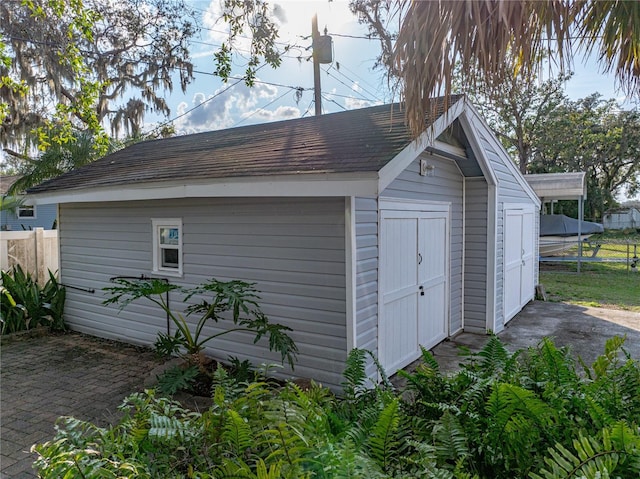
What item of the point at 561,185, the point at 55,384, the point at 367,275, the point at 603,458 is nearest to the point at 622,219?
the point at 561,185

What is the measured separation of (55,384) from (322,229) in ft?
11.3

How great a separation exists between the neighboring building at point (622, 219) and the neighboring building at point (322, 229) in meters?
32.7

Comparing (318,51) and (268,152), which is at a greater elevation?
(318,51)

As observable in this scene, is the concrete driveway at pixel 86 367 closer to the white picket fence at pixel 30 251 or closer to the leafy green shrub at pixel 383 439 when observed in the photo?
the leafy green shrub at pixel 383 439

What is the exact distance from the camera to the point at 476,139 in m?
6.13

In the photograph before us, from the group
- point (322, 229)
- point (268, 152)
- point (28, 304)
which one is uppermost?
point (268, 152)

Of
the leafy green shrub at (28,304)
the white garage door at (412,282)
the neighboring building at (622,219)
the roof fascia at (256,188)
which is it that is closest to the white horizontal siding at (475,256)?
the white garage door at (412,282)

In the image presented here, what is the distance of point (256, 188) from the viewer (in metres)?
4.34

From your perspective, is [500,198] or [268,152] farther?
[500,198]

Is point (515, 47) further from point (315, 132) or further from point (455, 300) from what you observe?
point (455, 300)

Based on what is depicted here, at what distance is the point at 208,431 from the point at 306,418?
40cm

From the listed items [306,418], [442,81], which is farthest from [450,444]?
[442,81]

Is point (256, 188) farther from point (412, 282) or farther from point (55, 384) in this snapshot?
point (55, 384)

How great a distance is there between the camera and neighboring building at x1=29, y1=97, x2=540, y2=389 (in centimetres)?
438
